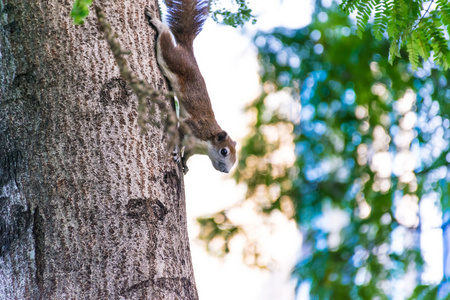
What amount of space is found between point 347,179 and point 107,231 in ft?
10.4

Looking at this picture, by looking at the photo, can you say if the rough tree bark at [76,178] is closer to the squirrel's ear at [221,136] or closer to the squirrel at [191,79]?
the squirrel at [191,79]

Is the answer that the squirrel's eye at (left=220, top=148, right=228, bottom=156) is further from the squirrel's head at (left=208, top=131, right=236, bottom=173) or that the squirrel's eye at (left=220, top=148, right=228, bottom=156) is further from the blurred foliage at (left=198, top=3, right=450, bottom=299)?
the blurred foliage at (left=198, top=3, right=450, bottom=299)

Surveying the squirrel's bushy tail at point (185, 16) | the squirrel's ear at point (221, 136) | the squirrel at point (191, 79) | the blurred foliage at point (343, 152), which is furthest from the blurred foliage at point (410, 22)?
the blurred foliage at point (343, 152)

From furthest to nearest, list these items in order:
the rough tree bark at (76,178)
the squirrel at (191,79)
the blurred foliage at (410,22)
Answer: the squirrel at (191,79)
the blurred foliage at (410,22)
the rough tree bark at (76,178)

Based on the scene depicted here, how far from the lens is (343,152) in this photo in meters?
4.14

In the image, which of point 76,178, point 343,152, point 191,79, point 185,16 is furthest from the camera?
point 343,152

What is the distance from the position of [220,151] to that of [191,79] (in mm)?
537

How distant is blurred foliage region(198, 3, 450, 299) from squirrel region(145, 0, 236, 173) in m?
1.21

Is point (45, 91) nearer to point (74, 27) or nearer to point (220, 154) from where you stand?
point (74, 27)

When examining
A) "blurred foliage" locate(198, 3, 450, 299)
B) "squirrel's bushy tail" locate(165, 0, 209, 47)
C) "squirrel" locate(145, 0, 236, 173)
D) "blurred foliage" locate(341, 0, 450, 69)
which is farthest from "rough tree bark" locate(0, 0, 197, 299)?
"blurred foliage" locate(198, 3, 450, 299)

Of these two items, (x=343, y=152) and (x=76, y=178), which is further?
(x=343, y=152)

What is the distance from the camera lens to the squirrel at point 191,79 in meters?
2.23

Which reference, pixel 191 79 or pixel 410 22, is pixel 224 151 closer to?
pixel 191 79

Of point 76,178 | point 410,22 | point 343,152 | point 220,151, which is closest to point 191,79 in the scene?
point 220,151
